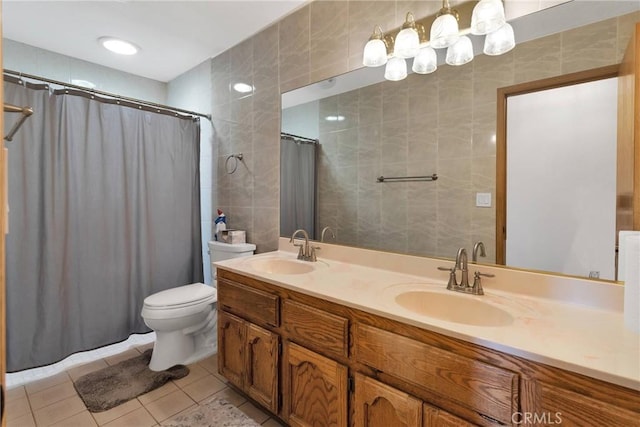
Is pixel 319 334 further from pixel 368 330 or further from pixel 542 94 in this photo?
pixel 542 94

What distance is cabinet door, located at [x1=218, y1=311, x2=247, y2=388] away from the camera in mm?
1602

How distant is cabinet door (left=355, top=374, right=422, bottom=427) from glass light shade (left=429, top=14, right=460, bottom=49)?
1455 millimetres

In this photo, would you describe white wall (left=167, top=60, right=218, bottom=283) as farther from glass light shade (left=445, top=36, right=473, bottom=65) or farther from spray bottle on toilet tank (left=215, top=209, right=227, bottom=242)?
glass light shade (left=445, top=36, right=473, bottom=65)

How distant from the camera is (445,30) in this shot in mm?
1325

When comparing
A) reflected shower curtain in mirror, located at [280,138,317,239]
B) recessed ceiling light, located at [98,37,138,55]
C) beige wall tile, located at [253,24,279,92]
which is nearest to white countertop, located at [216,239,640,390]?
reflected shower curtain in mirror, located at [280,138,317,239]

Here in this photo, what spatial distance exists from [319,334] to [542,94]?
1325 millimetres

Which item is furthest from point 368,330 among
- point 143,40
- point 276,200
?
point 143,40

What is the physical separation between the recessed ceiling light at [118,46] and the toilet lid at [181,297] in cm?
199

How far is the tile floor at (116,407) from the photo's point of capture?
155 cm

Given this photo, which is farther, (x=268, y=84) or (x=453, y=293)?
(x=268, y=84)

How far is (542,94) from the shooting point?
1197 mm

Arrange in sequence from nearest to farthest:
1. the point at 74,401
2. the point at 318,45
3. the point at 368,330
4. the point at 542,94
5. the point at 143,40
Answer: the point at 368,330 < the point at 542,94 < the point at 74,401 < the point at 318,45 < the point at 143,40

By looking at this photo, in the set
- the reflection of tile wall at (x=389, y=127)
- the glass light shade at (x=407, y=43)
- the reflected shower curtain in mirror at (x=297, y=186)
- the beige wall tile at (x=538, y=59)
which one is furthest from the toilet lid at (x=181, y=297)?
the beige wall tile at (x=538, y=59)

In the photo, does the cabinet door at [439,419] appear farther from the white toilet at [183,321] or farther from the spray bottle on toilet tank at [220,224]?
the spray bottle on toilet tank at [220,224]
